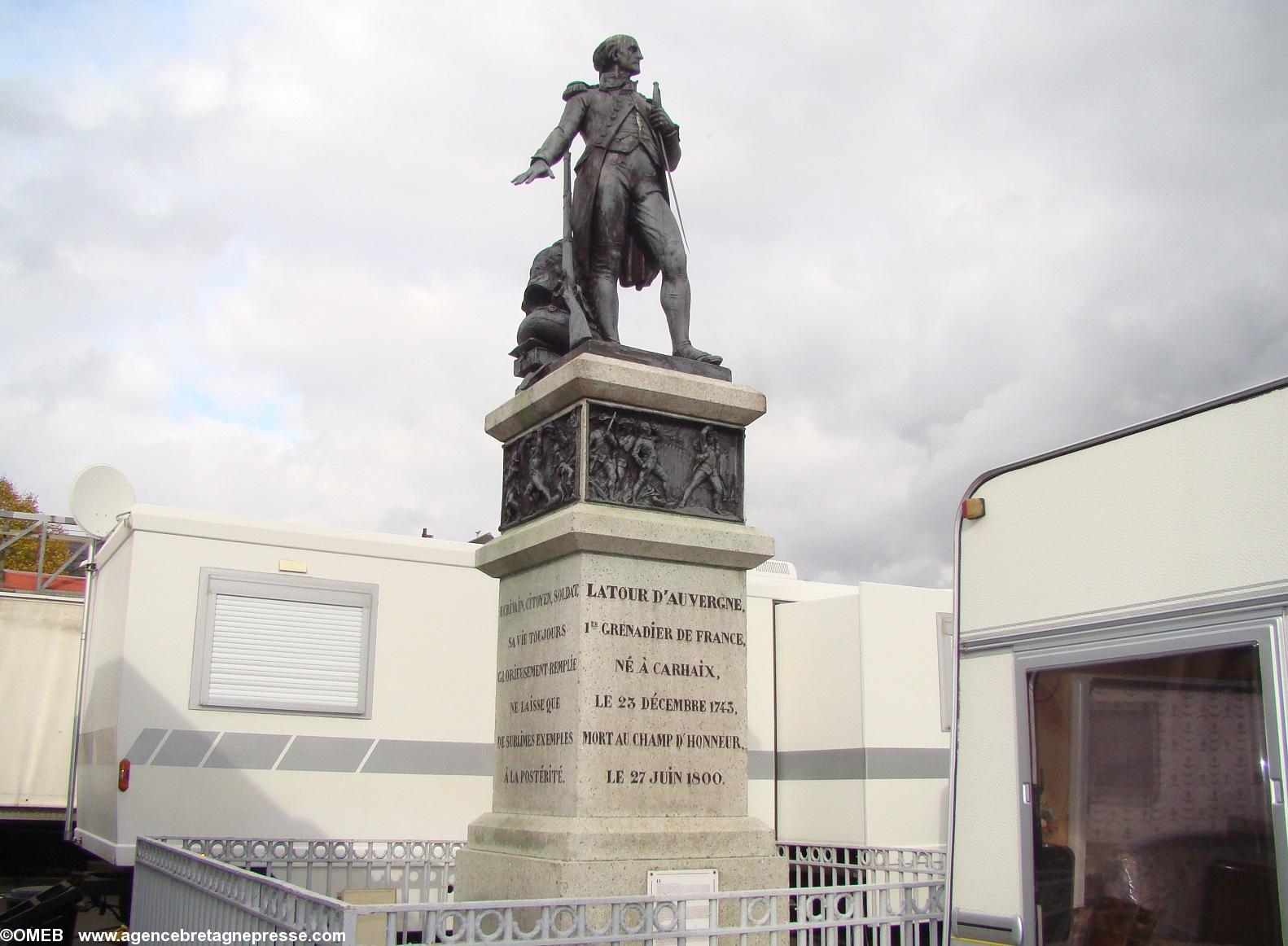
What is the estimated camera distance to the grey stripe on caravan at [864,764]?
13.5 metres

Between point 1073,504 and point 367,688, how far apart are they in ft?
27.6

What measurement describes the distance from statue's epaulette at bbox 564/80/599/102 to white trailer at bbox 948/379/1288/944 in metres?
4.12

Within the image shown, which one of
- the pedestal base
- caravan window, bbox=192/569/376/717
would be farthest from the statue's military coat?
caravan window, bbox=192/569/376/717

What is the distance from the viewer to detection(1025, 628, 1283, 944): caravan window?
4461 mm

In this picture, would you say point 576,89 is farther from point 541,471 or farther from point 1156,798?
point 1156,798

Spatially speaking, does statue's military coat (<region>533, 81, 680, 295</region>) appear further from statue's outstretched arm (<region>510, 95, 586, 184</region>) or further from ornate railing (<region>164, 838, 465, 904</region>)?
ornate railing (<region>164, 838, 465, 904</region>)

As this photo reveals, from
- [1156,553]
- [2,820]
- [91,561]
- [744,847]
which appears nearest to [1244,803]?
[1156,553]

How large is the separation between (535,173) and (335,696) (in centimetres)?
643

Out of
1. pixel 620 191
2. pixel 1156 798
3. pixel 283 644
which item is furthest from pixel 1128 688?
pixel 283 644

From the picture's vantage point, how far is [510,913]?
471 centimetres

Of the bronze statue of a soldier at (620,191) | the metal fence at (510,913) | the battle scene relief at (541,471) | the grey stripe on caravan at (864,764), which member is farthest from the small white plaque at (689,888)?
the grey stripe on caravan at (864,764)

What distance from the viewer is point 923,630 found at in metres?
14.1

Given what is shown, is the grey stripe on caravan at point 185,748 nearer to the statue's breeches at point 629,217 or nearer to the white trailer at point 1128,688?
the statue's breeches at point 629,217

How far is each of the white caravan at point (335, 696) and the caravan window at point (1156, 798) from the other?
804cm
